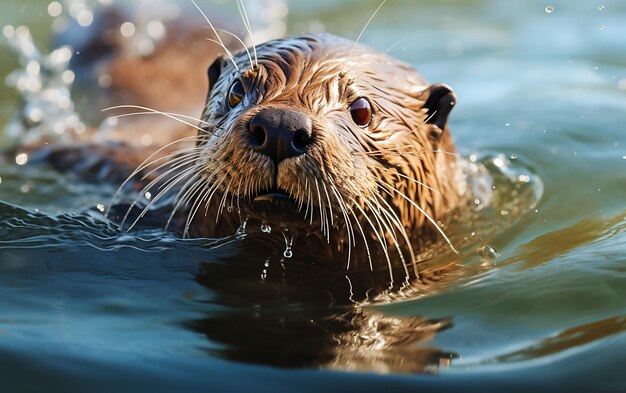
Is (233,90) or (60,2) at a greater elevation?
(60,2)

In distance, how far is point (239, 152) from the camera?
→ 12.3 feet

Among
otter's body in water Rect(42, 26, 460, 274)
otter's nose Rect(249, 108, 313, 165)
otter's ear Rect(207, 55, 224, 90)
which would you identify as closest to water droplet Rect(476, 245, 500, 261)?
otter's body in water Rect(42, 26, 460, 274)

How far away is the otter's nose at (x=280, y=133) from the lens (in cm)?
360

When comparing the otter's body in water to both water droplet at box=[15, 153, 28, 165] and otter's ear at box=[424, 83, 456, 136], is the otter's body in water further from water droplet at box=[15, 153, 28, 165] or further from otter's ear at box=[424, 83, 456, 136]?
water droplet at box=[15, 153, 28, 165]

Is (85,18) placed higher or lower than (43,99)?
higher

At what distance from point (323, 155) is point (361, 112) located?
492mm

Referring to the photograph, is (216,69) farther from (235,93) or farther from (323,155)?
(323,155)

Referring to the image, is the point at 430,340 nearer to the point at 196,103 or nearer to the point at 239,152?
the point at 239,152

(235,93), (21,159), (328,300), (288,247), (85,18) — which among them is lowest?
(328,300)

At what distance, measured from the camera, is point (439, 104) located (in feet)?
15.0

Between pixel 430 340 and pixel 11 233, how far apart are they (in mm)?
2107

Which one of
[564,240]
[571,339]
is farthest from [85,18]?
[571,339]

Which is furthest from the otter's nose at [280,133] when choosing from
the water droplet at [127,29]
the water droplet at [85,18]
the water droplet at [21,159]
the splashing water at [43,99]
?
the water droplet at [85,18]

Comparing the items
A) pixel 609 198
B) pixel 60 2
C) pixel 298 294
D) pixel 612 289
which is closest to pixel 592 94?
pixel 609 198
